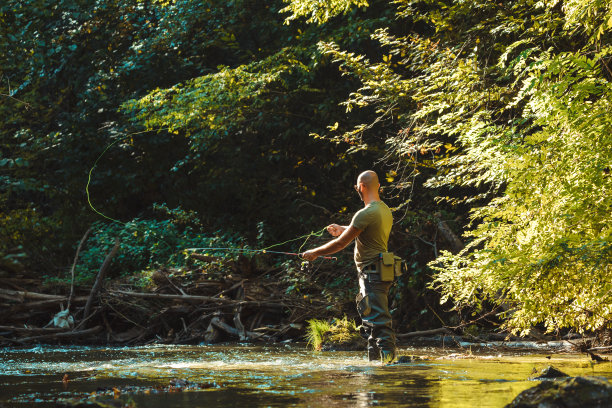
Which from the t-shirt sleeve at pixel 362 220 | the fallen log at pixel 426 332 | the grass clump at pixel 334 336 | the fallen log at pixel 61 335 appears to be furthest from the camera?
the fallen log at pixel 61 335

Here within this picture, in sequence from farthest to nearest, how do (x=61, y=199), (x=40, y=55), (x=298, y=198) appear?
(x=61, y=199) < (x=40, y=55) < (x=298, y=198)

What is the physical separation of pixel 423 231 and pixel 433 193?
776mm

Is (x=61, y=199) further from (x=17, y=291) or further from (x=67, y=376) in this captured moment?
(x=67, y=376)

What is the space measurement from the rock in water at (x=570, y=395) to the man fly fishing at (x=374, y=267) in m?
3.46

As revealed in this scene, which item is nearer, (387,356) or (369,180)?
(387,356)

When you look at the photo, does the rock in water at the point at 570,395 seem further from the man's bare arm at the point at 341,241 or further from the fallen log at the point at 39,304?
the fallen log at the point at 39,304

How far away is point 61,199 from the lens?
19.2 meters

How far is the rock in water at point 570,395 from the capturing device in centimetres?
379

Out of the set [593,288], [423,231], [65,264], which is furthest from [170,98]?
[593,288]

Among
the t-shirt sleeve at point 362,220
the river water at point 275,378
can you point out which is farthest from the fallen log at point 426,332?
the t-shirt sleeve at point 362,220

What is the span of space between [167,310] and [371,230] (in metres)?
5.86

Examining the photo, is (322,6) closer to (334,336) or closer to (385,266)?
(334,336)

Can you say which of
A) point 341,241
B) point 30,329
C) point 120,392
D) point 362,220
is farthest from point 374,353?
point 30,329

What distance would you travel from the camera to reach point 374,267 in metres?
7.45
